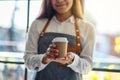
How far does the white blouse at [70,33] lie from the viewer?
1203 millimetres

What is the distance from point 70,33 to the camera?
125cm

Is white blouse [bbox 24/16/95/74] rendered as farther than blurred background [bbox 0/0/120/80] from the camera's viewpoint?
No

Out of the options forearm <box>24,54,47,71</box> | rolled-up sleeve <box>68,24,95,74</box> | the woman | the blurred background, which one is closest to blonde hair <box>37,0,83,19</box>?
the woman

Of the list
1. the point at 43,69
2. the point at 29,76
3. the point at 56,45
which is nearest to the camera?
the point at 56,45

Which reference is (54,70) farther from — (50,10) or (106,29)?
(106,29)

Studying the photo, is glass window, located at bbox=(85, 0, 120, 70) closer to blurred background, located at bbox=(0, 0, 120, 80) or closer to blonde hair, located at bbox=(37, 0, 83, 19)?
blurred background, located at bbox=(0, 0, 120, 80)

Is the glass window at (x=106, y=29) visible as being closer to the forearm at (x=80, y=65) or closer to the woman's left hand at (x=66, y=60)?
the forearm at (x=80, y=65)

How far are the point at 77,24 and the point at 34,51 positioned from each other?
0.95ft

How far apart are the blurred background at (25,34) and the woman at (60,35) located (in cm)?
41

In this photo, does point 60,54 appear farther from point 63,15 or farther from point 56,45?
point 63,15

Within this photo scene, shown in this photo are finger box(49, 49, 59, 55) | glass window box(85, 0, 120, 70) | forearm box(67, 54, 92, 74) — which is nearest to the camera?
finger box(49, 49, 59, 55)

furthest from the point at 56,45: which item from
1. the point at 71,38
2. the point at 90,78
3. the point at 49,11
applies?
the point at 90,78

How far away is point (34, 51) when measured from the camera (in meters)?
1.26

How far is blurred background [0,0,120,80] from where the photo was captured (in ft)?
5.49
